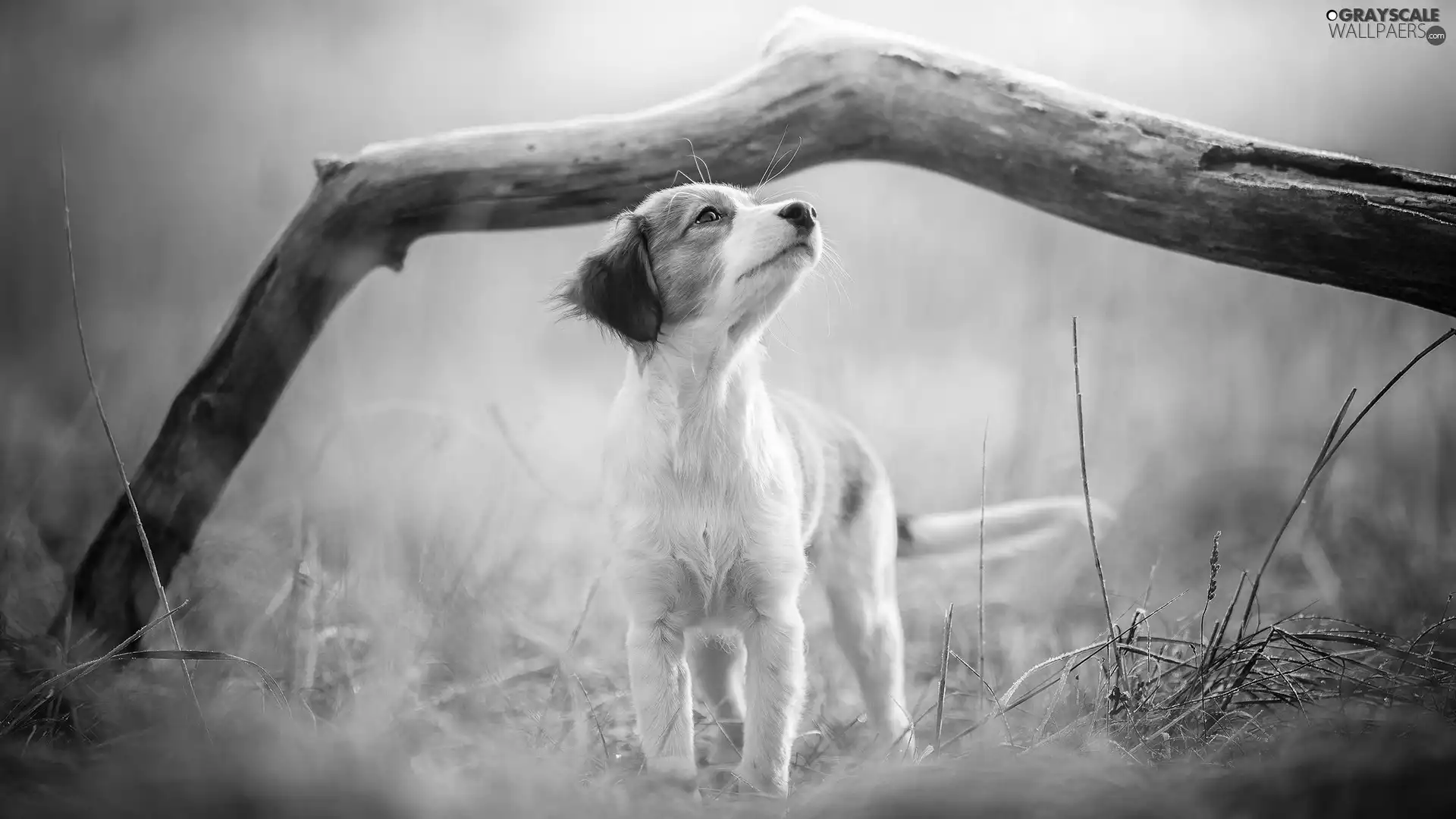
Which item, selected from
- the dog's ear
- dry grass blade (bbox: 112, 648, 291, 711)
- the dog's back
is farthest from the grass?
the dog's ear

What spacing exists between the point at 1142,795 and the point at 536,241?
496 cm

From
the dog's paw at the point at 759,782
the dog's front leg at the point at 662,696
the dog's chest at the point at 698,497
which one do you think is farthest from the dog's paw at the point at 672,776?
the dog's chest at the point at 698,497

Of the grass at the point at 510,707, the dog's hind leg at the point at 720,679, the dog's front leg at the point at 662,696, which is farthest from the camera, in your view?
the dog's hind leg at the point at 720,679

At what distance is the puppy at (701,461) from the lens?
6.54ft

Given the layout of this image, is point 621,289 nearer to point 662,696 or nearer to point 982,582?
point 662,696

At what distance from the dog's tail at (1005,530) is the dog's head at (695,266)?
1.20m

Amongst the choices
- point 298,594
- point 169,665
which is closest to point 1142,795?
point 298,594

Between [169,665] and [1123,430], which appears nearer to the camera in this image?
[169,665]

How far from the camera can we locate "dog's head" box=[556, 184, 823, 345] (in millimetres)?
2033

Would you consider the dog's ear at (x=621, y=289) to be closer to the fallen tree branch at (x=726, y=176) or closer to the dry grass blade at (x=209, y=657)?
the fallen tree branch at (x=726, y=176)

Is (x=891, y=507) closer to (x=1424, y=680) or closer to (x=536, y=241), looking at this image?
(x=1424, y=680)

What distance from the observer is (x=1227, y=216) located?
6.49 feet

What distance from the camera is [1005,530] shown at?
9.87ft

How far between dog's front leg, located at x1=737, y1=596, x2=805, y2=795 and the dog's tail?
1034 mm
